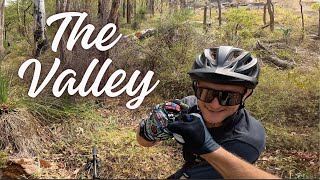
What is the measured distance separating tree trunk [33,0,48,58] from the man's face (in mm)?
6258

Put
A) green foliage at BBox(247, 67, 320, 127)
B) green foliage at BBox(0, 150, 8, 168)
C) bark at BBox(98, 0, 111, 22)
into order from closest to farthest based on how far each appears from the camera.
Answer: green foliage at BBox(0, 150, 8, 168) → green foliage at BBox(247, 67, 320, 127) → bark at BBox(98, 0, 111, 22)

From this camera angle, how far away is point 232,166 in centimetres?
123

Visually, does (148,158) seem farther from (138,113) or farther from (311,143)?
(311,143)

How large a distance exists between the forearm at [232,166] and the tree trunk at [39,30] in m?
6.62

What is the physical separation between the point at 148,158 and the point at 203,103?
2985mm

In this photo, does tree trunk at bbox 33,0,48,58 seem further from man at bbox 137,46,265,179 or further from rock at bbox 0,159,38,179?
man at bbox 137,46,265,179

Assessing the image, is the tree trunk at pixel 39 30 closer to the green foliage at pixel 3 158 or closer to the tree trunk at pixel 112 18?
the tree trunk at pixel 112 18

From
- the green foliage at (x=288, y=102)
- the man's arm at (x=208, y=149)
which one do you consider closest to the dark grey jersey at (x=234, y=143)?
the man's arm at (x=208, y=149)

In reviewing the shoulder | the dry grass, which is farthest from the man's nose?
the dry grass

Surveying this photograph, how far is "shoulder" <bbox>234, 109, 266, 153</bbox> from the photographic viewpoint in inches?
61.8

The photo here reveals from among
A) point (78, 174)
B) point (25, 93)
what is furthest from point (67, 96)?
point (78, 174)

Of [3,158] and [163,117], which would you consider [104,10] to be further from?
[163,117]

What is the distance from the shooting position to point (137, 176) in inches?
163

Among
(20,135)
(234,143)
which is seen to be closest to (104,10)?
(20,135)
